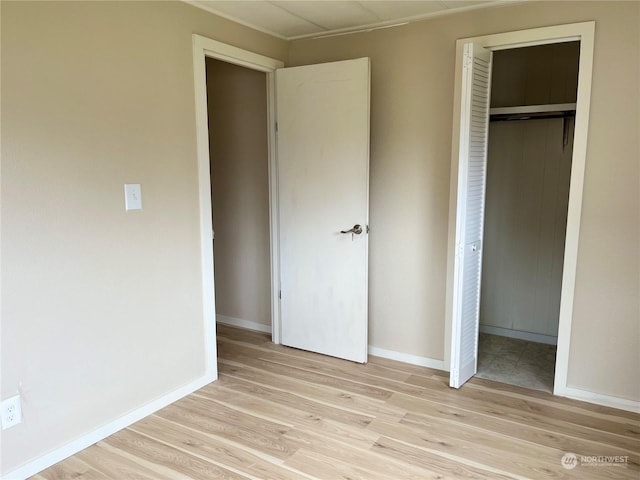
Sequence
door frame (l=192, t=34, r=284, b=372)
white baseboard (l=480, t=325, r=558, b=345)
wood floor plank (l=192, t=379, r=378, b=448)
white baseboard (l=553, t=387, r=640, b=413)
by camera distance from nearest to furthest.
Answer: wood floor plank (l=192, t=379, r=378, b=448)
white baseboard (l=553, t=387, r=640, b=413)
door frame (l=192, t=34, r=284, b=372)
white baseboard (l=480, t=325, r=558, b=345)

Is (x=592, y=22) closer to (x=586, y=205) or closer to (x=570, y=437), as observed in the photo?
(x=586, y=205)

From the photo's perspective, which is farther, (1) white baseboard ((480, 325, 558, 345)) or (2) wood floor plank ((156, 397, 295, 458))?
(1) white baseboard ((480, 325, 558, 345))

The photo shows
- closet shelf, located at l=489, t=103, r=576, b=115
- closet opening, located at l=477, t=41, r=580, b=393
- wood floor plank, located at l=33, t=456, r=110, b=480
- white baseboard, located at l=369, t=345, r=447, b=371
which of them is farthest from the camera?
closet opening, located at l=477, t=41, r=580, b=393

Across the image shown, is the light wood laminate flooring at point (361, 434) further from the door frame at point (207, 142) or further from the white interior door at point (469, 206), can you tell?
the door frame at point (207, 142)

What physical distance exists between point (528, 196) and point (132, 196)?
288 centimetres

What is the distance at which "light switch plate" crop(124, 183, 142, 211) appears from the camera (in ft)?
8.04

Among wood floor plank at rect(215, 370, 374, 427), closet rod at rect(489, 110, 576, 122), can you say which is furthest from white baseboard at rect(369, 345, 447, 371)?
closet rod at rect(489, 110, 576, 122)

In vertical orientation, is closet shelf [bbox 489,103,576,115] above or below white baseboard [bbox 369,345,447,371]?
above

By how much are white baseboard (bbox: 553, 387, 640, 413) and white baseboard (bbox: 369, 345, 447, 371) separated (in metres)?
0.73

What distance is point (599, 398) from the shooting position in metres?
2.78

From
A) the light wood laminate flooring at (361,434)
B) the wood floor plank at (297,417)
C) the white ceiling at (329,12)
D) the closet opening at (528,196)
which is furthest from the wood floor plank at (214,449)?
the white ceiling at (329,12)

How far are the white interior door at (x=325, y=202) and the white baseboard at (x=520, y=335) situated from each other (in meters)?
1.30

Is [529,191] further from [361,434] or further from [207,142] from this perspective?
[207,142]

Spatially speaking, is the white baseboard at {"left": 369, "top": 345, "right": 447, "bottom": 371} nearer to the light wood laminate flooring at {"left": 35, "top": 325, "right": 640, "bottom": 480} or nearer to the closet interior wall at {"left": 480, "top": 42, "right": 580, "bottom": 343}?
the light wood laminate flooring at {"left": 35, "top": 325, "right": 640, "bottom": 480}
